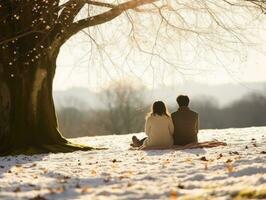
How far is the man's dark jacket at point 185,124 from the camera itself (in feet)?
48.0

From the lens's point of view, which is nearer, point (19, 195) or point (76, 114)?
point (19, 195)

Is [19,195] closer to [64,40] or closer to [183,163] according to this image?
[183,163]

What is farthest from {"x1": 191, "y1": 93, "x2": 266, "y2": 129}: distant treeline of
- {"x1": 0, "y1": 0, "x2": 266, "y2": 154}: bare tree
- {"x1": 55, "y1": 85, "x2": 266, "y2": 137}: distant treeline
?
{"x1": 0, "y1": 0, "x2": 266, "y2": 154}: bare tree

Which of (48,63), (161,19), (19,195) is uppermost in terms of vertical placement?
(161,19)

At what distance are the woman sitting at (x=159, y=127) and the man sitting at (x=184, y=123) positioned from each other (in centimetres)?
19

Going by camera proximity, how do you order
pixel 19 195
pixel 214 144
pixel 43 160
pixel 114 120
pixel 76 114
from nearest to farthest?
1. pixel 19 195
2. pixel 43 160
3. pixel 214 144
4. pixel 114 120
5. pixel 76 114

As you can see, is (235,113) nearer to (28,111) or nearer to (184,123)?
(28,111)

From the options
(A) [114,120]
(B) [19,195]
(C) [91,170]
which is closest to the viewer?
(B) [19,195]

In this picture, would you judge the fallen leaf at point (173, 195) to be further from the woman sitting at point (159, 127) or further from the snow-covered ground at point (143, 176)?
the woman sitting at point (159, 127)

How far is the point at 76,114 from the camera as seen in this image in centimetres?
10856

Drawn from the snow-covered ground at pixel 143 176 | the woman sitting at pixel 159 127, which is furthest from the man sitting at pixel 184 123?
the snow-covered ground at pixel 143 176

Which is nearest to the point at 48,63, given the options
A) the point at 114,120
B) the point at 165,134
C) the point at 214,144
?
the point at 165,134

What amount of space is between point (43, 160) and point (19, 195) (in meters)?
5.37

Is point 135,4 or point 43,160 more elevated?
point 135,4
